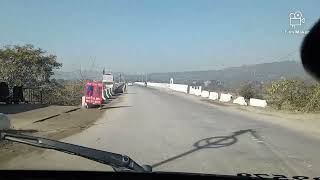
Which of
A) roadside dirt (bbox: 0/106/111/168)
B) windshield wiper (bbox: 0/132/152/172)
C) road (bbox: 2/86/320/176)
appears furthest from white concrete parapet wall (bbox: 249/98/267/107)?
windshield wiper (bbox: 0/132/152/172)

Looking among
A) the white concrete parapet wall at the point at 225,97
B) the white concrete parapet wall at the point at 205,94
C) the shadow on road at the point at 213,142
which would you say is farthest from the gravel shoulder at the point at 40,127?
the white concrete parapet wall at the point at 205,94

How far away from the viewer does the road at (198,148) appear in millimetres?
10719

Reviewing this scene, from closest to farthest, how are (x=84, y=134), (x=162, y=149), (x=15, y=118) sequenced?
(x=162, y=149), (x=84, y=134), (x=15, y=118)

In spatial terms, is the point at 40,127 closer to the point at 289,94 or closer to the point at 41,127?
the point at 41,127

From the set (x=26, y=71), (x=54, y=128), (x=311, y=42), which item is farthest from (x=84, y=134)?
(x=26, y=71)

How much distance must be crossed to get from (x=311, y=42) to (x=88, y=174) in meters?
2.93

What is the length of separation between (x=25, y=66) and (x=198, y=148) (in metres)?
35.4

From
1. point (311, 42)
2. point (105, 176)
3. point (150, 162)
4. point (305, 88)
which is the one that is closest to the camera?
point (105, 176)

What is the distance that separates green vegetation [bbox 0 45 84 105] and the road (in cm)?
2461

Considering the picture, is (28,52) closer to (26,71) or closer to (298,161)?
(26,71)

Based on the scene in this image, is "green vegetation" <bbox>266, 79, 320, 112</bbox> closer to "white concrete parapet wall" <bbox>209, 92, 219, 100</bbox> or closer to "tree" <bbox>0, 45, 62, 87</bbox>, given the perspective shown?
"white concrete parapet wall" <bbox>209, 92, 219, 100</bbox>

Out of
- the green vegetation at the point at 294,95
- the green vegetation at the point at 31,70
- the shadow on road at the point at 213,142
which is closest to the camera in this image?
the shadow on road at the point at 213,142

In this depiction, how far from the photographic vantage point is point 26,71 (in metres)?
47.1

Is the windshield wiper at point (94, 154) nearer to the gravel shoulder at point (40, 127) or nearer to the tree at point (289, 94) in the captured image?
the gravel shoulder at point (40, 127)
